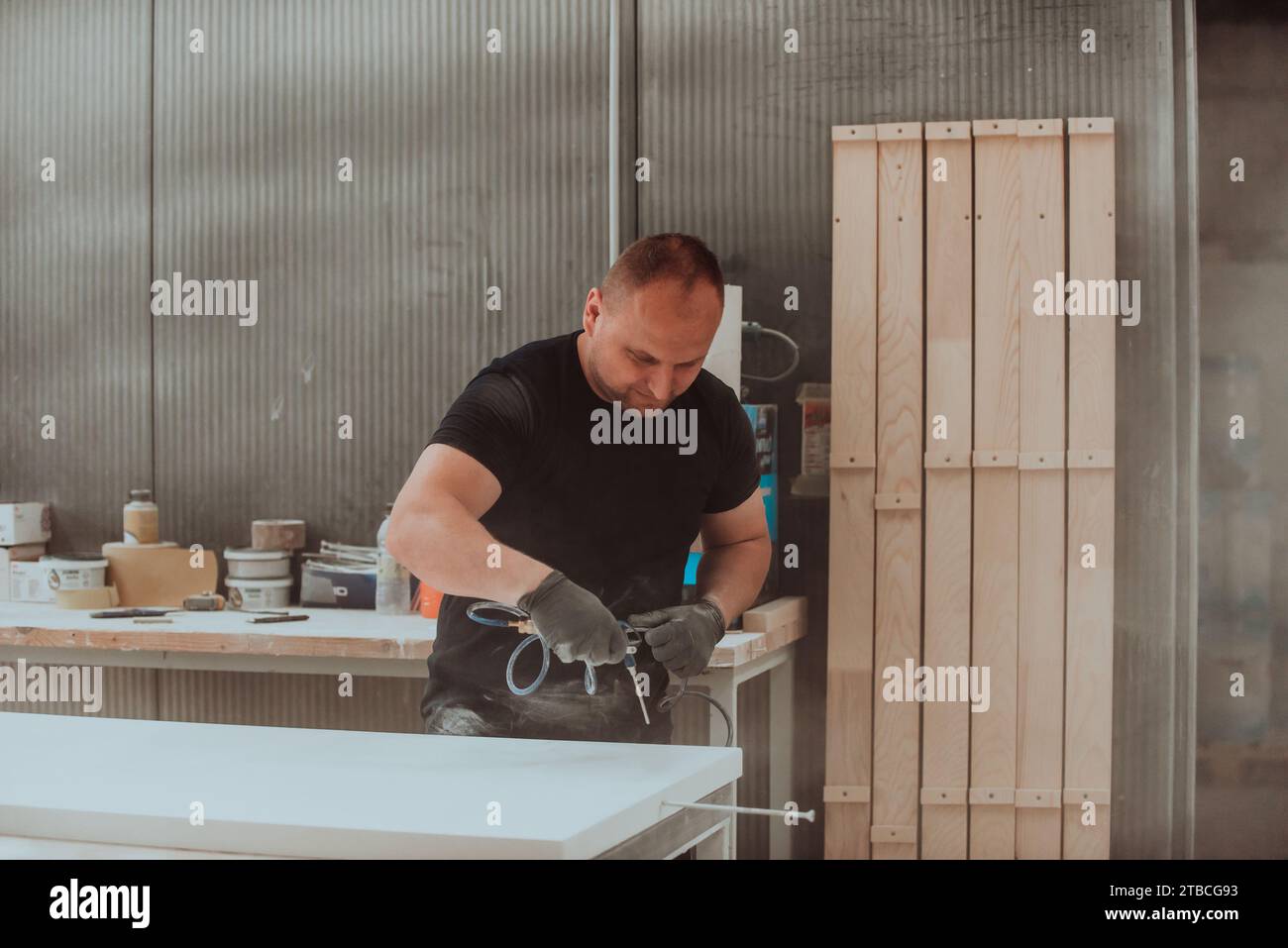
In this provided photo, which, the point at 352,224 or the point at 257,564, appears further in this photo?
the point at 352,224

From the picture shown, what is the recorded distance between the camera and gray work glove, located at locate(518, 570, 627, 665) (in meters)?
1.84

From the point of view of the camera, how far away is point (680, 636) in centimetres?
203

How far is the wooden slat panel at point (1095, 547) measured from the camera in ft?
9.71

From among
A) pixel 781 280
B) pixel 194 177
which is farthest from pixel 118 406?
pixel 781 280

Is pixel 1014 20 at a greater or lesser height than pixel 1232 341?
greater

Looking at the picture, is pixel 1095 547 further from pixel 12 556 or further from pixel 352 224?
pixel 12 556

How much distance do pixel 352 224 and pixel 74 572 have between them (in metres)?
1.24

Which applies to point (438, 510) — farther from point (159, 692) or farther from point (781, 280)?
point (159, 692)

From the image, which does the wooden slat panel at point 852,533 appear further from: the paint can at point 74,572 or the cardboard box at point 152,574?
the paint can at point 74,572

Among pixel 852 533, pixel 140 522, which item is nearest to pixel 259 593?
pixel 140 522

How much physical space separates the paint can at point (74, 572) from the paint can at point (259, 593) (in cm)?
34

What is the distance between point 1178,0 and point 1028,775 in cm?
199

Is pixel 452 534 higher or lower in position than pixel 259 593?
higher

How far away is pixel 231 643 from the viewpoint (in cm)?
287
